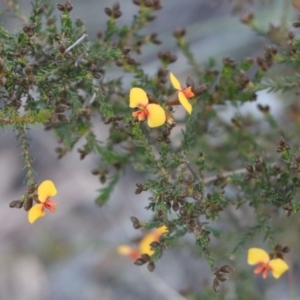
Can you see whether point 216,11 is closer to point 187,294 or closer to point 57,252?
point 57,252

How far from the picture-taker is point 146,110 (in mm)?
1423

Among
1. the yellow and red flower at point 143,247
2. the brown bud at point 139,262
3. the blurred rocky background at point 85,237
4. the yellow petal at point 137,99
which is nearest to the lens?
the yellow petal at point 137,99

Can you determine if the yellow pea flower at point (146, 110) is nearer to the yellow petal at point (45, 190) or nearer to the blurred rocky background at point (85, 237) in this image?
the yellow petal at point (45, 190)

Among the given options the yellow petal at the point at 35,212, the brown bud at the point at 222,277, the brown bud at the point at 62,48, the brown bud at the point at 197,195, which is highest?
the brown bud at the point at 62,48

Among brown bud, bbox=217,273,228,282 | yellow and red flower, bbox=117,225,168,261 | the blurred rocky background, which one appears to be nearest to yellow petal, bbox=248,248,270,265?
brown bud, bbox=217,273,228,282

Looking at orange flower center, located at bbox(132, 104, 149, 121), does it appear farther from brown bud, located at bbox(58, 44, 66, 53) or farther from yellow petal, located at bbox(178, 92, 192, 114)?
brown bud, located at bbox(58, 44, 66, 53)

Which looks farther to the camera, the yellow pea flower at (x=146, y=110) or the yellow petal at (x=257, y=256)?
the yellow petal at (x=257, y=256)

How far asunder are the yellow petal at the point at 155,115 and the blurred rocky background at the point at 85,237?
189 cm

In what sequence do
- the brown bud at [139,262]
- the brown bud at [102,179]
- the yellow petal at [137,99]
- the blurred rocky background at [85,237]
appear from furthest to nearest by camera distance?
the blurred rocky background at [85,237], the brown bud at [102,179], the brown bud at [139,262], the yellow petal at [137,99]

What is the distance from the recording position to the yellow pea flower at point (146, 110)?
4.64 ft

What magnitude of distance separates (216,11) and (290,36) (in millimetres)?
2292

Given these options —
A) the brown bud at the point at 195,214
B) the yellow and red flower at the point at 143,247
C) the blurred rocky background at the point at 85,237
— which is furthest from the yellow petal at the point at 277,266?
the blurred rocky background at the point at 85,237

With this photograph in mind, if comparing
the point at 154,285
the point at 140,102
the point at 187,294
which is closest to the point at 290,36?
the point at 140,102

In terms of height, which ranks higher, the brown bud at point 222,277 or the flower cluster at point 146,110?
the flower cluster at point 146,110
